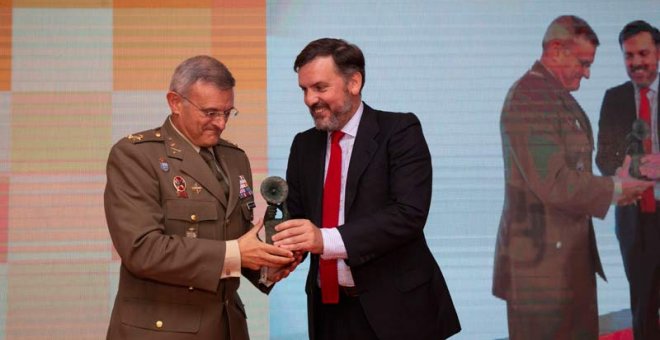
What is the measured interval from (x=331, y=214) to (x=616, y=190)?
191 centimetres

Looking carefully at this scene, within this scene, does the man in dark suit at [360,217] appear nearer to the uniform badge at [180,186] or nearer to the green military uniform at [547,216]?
the uniform badge at [180,186]

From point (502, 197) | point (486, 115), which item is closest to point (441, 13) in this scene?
point (486, 115)

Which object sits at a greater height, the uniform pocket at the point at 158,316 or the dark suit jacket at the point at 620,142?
the dark suit jacket at the point at 620,142

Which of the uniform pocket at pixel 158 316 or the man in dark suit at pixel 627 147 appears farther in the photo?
the man in dark suit at pixel 627 147

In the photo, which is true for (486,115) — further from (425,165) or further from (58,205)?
(58,205)

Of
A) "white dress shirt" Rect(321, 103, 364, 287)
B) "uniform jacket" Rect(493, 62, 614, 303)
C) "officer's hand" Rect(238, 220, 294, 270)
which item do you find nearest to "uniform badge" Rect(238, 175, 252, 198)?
"officer's hand" Rect(238, 220, 294, 270)

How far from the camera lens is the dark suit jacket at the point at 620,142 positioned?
12.5 ft

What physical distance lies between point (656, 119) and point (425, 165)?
1.91m

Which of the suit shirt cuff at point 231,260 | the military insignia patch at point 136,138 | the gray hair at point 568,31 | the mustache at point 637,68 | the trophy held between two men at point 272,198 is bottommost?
the suit shirt cuff at point 231,260

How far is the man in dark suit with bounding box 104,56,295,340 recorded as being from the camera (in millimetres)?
2139

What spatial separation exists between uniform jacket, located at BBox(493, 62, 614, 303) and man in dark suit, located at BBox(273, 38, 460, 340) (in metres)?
1.43

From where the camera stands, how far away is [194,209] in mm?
2230

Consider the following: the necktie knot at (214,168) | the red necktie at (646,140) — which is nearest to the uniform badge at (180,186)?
the necktie knot at (214,168)

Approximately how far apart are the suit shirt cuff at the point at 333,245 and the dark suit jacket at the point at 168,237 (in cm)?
27
